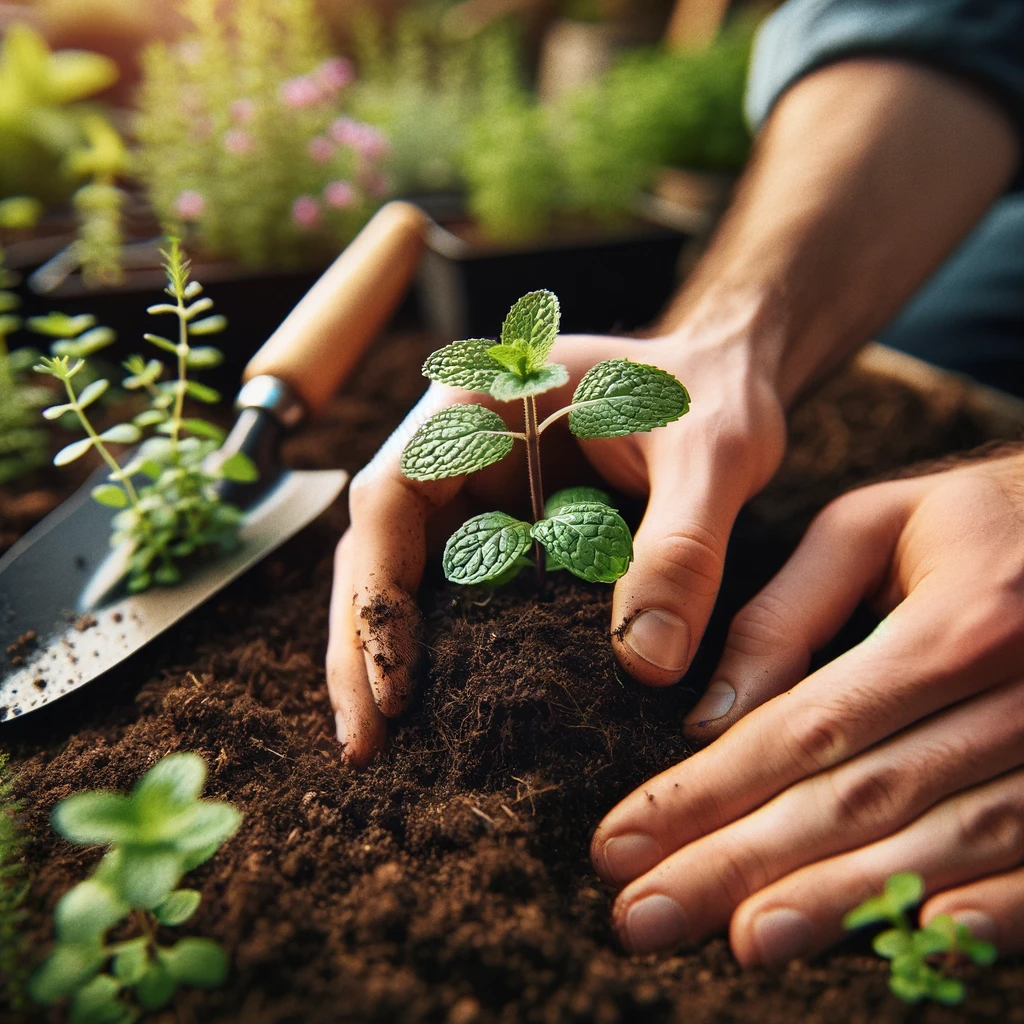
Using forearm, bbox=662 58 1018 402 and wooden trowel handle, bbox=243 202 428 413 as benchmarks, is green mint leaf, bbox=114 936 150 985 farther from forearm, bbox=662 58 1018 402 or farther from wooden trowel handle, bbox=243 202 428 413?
forearm, bbox=662 58 1018 402

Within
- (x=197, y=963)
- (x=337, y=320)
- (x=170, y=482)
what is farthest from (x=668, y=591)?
(x=337, y=320)

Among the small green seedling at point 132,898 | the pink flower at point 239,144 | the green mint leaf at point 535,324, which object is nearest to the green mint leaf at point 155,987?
the small green seedling at point 132,898

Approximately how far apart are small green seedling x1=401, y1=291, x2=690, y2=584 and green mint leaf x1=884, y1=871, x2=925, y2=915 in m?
0.39

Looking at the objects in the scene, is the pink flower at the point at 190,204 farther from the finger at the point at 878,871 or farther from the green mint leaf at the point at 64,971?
the finger at the point at 878,871

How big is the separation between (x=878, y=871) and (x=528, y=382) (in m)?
0.63

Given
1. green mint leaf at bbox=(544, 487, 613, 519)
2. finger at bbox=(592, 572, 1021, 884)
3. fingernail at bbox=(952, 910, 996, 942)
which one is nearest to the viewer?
fingernail at bbox=(952, 910, 996, 942)

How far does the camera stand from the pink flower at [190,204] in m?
2.08

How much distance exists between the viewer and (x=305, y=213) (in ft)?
6.77

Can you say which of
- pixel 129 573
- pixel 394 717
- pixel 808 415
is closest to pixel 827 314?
pixel 808 415

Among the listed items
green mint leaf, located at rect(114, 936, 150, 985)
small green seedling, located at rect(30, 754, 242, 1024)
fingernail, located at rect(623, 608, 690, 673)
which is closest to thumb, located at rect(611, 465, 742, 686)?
fingernail, located at rect(623, 608, 690, 673)

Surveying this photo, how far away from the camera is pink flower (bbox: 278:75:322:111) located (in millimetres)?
2148

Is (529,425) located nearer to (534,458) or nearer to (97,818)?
(534,458)

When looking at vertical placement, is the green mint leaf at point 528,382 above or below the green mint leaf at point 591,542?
above

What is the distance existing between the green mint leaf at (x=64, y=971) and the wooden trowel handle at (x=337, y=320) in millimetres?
1031
